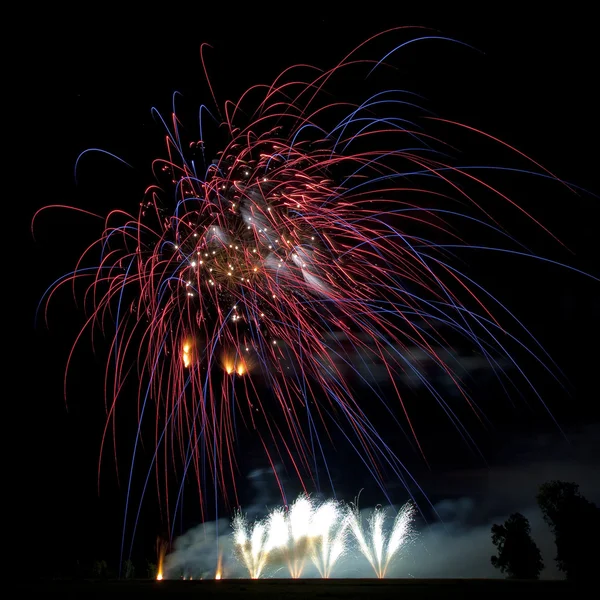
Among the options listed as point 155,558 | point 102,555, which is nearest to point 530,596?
point 102,555

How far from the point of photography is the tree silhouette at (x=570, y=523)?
35375 mm

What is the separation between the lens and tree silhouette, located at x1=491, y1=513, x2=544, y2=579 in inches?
1559

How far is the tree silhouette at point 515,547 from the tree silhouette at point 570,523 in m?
2.19

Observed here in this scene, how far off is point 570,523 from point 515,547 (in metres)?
4.65

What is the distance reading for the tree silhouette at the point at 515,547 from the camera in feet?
130

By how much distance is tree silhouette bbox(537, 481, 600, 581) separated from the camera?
35375mm

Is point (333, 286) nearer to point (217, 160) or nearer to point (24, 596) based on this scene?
point (217, 160)

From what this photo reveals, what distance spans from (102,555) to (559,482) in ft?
97.7

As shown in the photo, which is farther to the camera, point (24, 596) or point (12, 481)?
point (12, 481)

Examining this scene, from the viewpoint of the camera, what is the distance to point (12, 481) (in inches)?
731

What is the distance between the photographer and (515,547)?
4047 centimetres

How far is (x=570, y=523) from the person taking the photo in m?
37.5

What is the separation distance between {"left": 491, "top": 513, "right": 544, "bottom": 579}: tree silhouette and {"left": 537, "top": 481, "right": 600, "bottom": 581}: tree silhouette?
219 centimetres

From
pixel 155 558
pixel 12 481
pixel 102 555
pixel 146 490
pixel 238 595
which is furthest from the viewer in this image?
pixel 155 558
